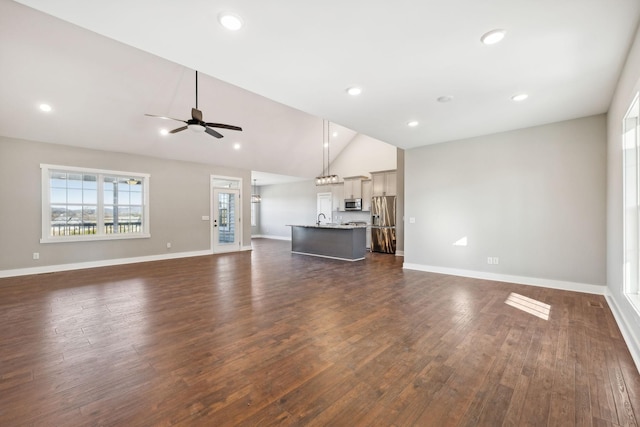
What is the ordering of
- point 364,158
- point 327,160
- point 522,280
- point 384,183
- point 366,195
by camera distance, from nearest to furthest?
point 522,280 < point 384,183 < point 366,195 < point 364,158 < point 327,160

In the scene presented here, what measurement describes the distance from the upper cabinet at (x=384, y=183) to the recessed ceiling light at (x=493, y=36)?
6311 mm

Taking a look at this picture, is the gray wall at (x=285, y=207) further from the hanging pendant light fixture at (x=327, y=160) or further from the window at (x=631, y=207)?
the window at (x=631, y=207)

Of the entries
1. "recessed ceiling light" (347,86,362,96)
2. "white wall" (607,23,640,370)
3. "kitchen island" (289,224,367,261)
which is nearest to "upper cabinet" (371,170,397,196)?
"kitchen island" (289,224,367,261)

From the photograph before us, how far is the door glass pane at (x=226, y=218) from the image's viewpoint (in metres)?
8.69

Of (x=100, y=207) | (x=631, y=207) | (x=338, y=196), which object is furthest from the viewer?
(x=338, y=196)

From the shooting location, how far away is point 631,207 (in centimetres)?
281

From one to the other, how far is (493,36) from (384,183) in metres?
6.62

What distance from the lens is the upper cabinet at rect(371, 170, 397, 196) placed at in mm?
8625

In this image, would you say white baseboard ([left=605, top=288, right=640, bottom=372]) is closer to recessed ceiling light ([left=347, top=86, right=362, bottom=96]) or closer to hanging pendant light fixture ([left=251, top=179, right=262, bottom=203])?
recessed ceiling light ([left=347, top=86, right=362, bottom=96])

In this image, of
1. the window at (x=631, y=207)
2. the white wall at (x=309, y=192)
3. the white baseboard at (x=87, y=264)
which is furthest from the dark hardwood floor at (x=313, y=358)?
the white wall at (x=309, y=192)

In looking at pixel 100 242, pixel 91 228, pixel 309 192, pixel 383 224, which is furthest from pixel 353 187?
pixel 91 228

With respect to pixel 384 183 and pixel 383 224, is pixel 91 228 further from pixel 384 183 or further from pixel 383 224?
pixel 384 183

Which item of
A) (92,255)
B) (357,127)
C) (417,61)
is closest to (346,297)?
(357,127)

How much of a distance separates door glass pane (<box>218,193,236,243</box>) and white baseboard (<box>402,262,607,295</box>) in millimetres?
5807
